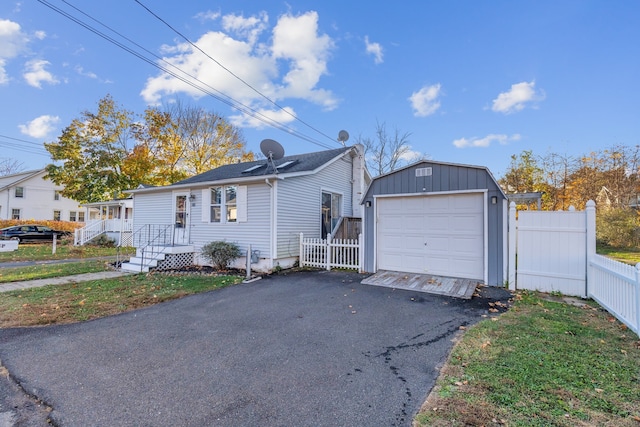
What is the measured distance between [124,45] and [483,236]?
12.0 metres

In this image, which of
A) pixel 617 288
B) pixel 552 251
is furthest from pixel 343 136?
pixel 617 288

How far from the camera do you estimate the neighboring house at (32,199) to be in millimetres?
27562

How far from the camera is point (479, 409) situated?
233 cm

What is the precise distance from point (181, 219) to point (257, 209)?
13.5 ft

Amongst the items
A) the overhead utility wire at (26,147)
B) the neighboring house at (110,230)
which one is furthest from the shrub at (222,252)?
the overhead utility wire at (26,147)

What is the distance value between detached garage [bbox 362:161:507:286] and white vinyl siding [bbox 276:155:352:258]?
102 inches

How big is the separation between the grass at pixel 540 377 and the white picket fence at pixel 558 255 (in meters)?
1.41

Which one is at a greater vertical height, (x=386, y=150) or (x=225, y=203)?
(x=386, y=150)

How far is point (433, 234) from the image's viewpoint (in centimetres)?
762

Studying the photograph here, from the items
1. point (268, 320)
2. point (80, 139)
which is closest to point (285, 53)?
point (268, 320)

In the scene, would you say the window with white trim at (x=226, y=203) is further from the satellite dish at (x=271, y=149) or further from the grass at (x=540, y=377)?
the grass at (x=540, y=377)

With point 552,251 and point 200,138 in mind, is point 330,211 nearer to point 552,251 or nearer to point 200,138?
point 552,251

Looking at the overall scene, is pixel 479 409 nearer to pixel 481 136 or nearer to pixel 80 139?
pixel 481 136

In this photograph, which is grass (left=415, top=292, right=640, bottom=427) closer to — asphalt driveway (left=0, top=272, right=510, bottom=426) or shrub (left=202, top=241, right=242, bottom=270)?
asphalt driveway (left=0, top=272, right=510, bottom=426)
